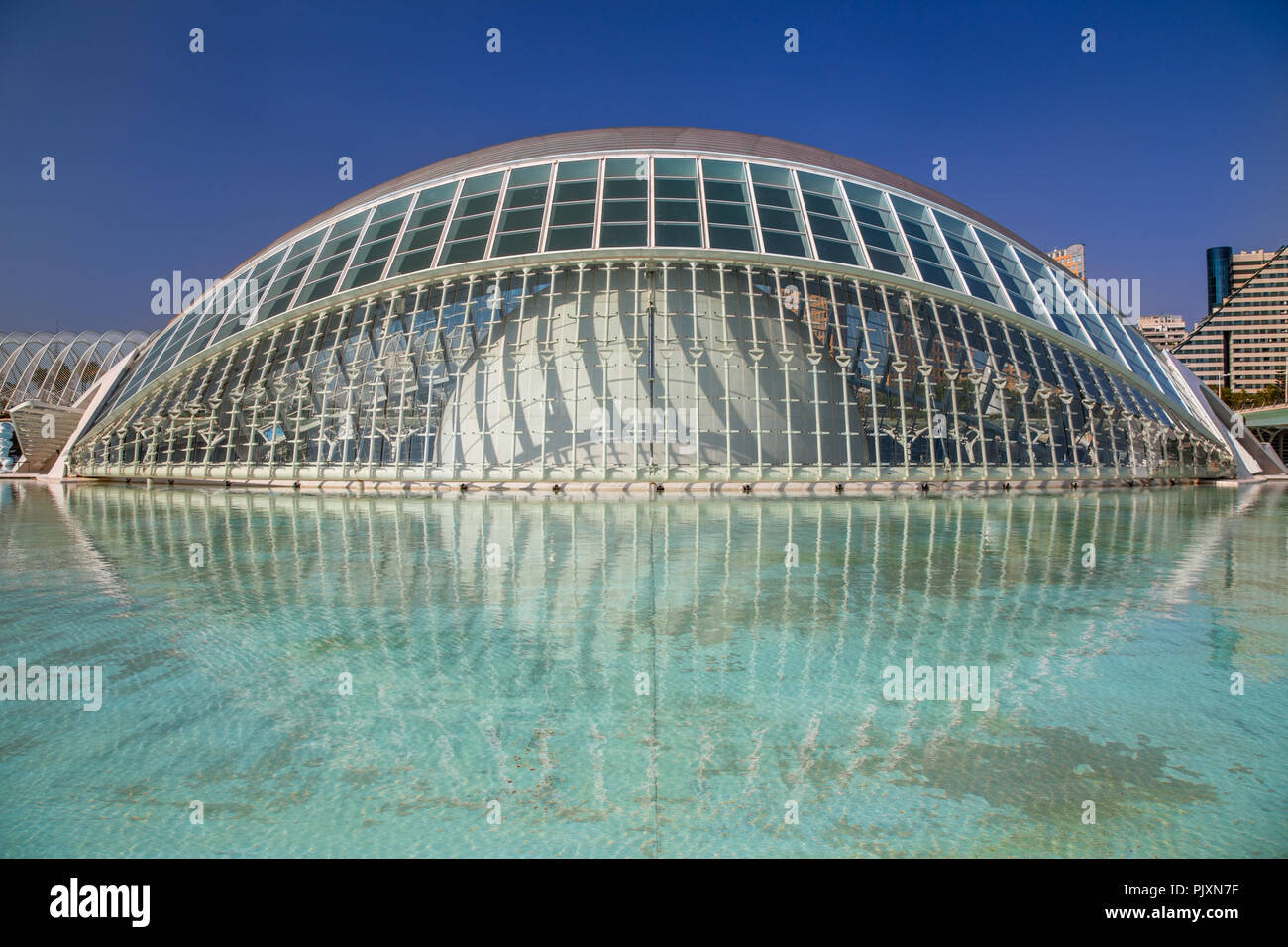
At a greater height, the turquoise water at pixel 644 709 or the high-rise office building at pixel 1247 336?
the high-rise office building at pixel 1247 336

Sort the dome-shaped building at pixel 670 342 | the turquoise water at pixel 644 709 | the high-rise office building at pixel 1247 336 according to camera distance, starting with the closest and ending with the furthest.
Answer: the turquoise water at pixel 644 709 → the dome-shaped building at pixel 670 342 → the high-rise office building at pixel 1247 336

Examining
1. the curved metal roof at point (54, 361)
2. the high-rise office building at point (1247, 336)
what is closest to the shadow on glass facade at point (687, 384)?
the curved metal roof at point (54, 361)

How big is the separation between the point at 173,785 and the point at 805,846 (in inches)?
106

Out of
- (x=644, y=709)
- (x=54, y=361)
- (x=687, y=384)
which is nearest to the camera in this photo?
(x=644, y=709)

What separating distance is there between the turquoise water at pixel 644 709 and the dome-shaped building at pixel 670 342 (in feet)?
42.8

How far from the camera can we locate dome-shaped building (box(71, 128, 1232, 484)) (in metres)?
22.2

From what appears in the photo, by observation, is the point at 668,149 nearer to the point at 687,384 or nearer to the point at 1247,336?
the point at 687,384

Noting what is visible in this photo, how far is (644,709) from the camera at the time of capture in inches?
161

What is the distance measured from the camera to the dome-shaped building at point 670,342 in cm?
2222

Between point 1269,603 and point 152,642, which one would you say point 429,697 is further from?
point 1269,603

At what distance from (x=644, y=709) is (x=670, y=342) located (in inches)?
740

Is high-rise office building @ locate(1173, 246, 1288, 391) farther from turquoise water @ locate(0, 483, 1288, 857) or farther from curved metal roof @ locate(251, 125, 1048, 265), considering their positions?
turquoise water @ locate(0, 483, 1288, 857)

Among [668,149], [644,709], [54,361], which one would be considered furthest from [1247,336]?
[54,361]

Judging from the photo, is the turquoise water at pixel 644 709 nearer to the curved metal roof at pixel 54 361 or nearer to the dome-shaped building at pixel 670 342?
the dome-shaped building at pixel 670 342
